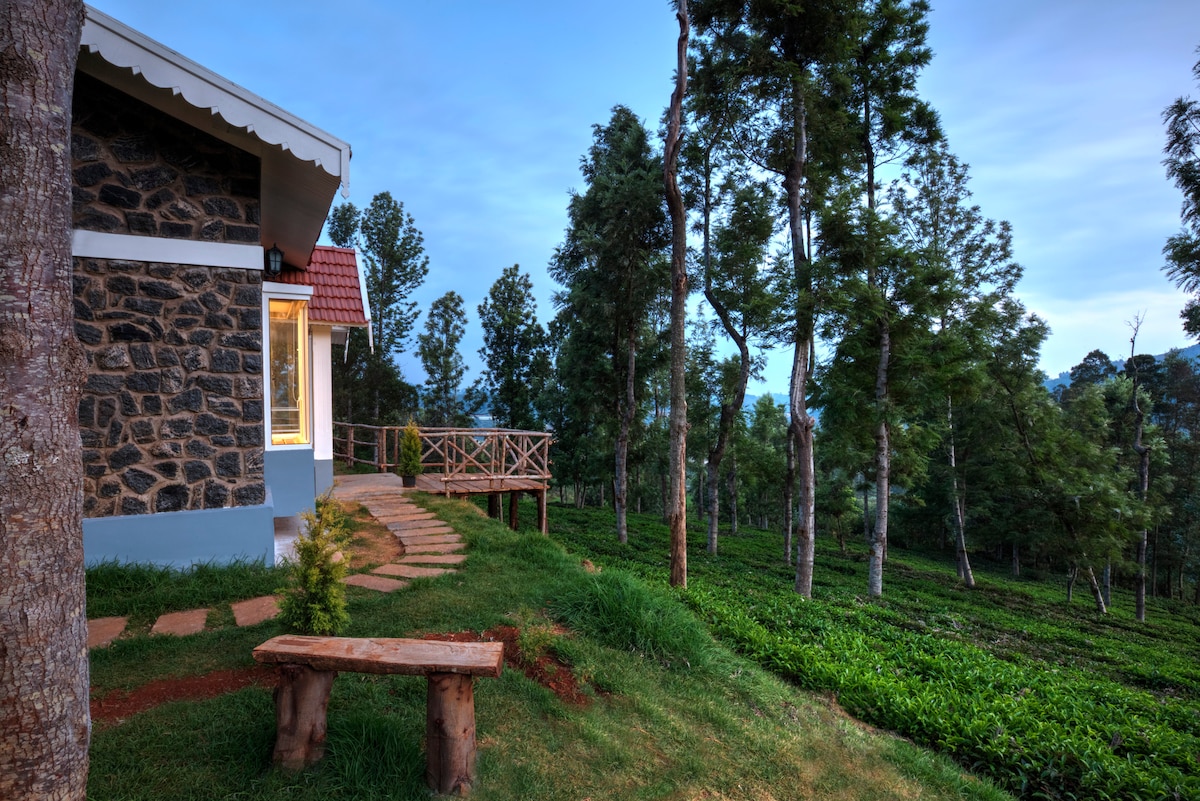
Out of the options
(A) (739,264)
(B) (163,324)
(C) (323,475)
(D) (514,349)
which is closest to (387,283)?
(D) (514,349)

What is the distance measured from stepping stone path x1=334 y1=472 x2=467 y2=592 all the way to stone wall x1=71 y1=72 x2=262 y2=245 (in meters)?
3.20

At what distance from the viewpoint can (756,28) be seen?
37.4ft

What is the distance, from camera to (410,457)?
10.6m

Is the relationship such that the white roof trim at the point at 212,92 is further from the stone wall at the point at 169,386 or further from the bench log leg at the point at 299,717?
the bench log leg at the point at 299,717

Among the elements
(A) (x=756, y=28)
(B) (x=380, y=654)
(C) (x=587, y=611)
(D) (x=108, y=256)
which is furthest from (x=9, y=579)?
(A) (x=756, y=28)

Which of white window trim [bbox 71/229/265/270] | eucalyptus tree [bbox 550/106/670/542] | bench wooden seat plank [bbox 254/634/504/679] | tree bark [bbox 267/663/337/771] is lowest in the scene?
tree bark [bbox 267/663/337/771]

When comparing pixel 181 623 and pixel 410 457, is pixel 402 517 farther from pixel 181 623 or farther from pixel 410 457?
pixel 181 623

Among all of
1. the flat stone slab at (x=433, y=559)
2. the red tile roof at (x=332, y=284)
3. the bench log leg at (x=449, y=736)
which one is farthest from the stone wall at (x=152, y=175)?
the bench log leg at (x=449, y=736)

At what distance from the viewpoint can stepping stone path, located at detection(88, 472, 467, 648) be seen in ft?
12.1

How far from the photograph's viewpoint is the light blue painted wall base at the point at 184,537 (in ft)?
14.4

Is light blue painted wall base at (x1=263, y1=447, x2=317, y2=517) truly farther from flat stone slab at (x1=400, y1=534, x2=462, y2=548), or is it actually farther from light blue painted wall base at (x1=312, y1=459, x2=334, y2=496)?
light blue painted wall base at (x1=312, y1=459, x2=334, y2=496)

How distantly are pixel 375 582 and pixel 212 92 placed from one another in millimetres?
4061

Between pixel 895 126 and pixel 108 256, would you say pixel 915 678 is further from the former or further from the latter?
pixel 895 126

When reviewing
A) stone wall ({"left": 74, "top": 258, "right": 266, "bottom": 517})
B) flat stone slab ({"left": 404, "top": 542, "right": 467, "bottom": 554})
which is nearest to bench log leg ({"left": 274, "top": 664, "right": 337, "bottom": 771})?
stone wall ({"left": 74, "top": 258, "right": 266, "bottom": 517})
